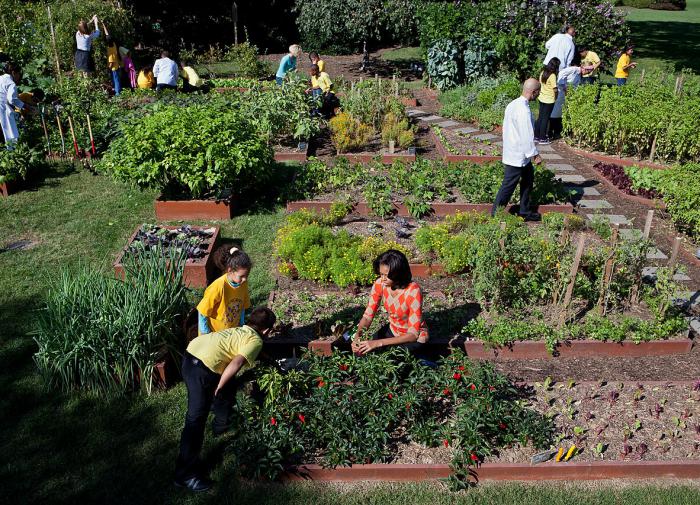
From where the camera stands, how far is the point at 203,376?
15.9 ft

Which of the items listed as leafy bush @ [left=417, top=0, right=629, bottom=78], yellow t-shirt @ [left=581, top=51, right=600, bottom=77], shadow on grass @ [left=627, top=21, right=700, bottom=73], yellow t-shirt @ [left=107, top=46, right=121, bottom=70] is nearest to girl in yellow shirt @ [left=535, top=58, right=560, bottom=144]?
yellow t-shirt @ [left=581, top=51, right=600, bottom=77]

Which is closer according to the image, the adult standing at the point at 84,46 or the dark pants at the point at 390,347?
the dark pants at the point at 390,347

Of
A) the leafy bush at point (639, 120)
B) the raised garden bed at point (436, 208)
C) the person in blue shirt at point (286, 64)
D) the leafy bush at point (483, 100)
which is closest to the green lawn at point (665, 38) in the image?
the leafy bush at point (483, 100)

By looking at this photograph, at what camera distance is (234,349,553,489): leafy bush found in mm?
4961

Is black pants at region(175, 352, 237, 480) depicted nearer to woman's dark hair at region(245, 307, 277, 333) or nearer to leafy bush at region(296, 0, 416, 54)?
woman's dark hair at region(245, 307, 277, 333)

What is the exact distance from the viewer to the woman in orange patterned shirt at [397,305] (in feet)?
18.1

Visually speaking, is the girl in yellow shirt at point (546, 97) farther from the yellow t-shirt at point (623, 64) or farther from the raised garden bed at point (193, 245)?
the raised garden bed at point (193, 245)

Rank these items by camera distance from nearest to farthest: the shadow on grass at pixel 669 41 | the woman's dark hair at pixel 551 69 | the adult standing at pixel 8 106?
1. the adult standing at pixel 8 106
2. the woman's dark hair at pixel 551 69
3. the shadow on grass at pixel 669 41

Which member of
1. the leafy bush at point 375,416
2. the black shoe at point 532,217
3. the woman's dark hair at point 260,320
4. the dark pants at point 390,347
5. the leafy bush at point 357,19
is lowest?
the leafy bush at point 375,416

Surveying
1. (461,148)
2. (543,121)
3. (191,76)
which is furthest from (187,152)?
(543,121)

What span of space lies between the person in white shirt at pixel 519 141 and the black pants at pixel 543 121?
387 centimetres

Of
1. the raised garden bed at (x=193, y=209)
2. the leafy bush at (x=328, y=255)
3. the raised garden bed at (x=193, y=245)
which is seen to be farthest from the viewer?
the raised garden bed at (x=193, y=209)

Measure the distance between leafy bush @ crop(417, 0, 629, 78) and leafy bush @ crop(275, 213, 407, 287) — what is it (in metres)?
8.92

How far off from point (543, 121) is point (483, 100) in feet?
4.94
